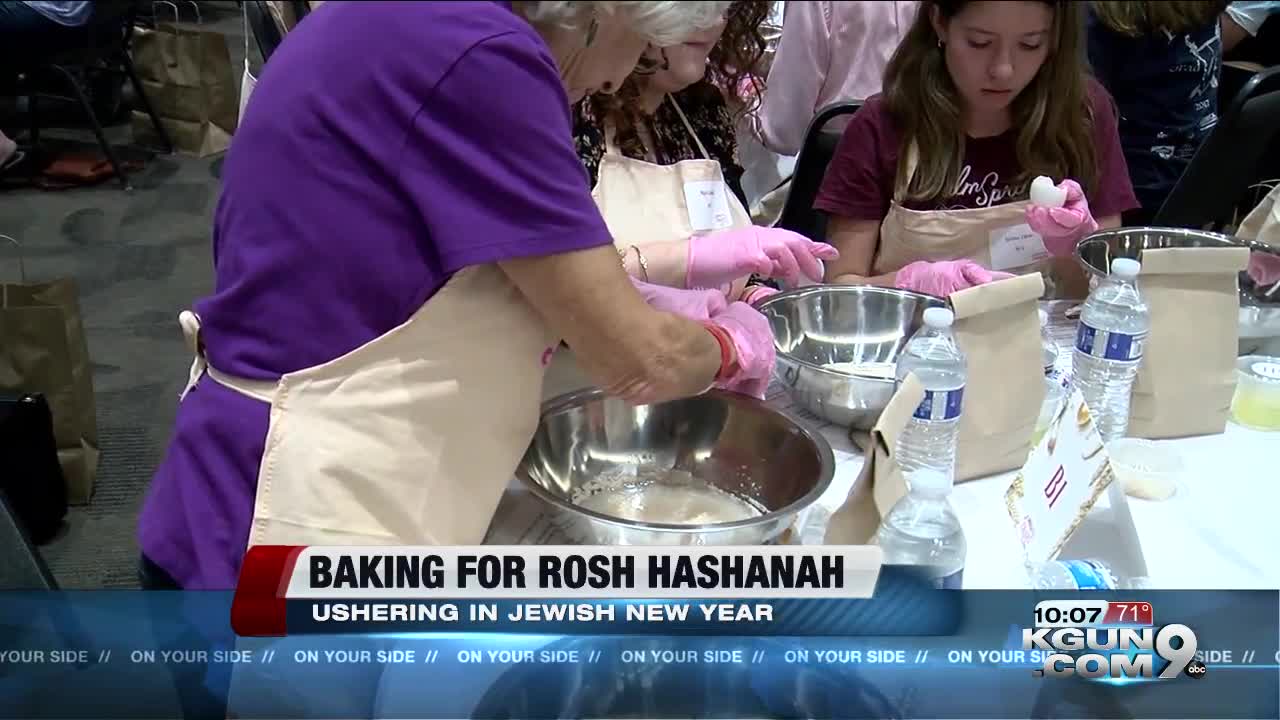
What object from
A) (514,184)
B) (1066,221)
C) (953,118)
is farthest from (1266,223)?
(514,184)

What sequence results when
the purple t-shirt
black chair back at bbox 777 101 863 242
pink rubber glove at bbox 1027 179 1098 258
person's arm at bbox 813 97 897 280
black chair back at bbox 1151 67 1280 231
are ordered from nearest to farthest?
the purple t-shirt, pink rubber glove at bbox 1027 179 1098 258, person's arm at bbox 813 97 897 280, black chair back at bbox 777 101 863 242, black chair back at bbox 1151 67 1280 231

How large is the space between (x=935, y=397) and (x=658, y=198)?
2.45 ft

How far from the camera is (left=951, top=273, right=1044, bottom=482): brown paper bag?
3.70 ft

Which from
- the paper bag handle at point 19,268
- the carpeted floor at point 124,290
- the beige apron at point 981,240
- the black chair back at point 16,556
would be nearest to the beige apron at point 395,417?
the black chair back at point 16,556

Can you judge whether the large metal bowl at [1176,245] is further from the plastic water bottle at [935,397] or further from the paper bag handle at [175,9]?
the paper bag handle at [175,9]

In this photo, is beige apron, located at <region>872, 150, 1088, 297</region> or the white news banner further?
beige apron, located at <region>872, 150, 1088, 297</region>

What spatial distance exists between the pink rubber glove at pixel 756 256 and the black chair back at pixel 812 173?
0.69m

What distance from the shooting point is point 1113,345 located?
1214 millimetres

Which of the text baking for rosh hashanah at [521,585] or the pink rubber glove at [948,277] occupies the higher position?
the text baking for rosh hashanah at [521,585]

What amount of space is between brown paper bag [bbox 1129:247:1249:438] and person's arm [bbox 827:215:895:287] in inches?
24.9

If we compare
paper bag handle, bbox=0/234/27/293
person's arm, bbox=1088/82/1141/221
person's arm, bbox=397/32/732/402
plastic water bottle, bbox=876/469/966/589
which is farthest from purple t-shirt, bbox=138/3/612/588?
paper bag handle, bbox=0/234/27/293

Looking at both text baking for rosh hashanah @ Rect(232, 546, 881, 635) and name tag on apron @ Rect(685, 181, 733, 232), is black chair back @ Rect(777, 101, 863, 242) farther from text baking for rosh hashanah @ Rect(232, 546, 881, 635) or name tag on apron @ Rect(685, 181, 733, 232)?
text baking for rosh hashanah @ Rect(232, 546, 881, 635)

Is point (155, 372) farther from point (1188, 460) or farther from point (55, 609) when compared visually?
point (1188, 460)

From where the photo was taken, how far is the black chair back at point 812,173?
2061mm
